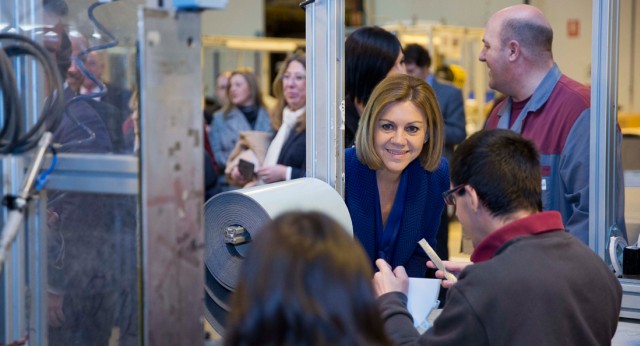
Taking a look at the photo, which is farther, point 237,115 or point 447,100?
point 237,115

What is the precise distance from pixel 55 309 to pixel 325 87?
96 centimetres

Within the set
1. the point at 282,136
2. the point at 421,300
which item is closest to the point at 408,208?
the point at 421,300

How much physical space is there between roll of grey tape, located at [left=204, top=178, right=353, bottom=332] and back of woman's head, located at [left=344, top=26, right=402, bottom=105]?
1274 mm

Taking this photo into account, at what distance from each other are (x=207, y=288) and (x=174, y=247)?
26.1 inches

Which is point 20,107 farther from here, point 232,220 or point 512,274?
point 512,274

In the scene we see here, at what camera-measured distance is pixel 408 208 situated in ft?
8.98

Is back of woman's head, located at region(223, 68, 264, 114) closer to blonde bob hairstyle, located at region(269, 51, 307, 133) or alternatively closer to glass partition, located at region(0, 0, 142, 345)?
blonde bob hairstyle, located at region(269, 51, 307, 133)

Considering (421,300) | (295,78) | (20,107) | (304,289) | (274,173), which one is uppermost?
(295,78)

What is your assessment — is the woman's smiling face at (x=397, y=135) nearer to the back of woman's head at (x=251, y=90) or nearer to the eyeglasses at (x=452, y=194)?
the eyeglasses at (x=452, y=194)

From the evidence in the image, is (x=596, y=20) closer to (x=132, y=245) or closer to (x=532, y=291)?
(x=532, y=291)

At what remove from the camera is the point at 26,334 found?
71.2 inches

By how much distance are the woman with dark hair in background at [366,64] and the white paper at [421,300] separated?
1.31 m

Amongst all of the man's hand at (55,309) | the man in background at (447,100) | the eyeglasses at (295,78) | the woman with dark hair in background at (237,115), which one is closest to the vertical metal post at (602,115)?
the man's hand at (55,309)

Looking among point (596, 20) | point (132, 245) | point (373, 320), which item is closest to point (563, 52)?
point (596, 20)
